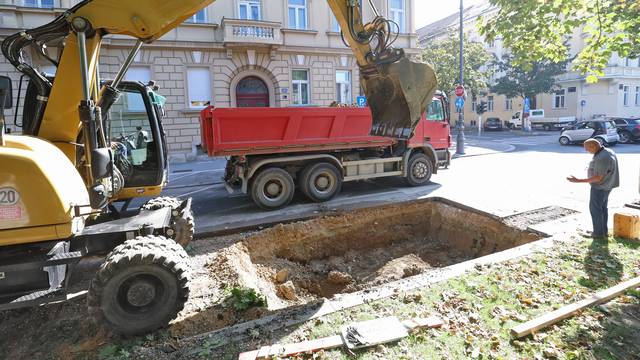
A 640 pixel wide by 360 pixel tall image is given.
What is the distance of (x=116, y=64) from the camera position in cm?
1641

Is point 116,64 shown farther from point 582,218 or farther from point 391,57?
point 582,218

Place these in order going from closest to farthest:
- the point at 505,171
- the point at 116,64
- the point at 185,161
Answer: the point at 505,171
the point at 116,64
the point at 185,161

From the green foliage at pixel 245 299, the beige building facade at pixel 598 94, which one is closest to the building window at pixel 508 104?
the beige building facade at pixel 598 94

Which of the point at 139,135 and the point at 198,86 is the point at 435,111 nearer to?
the point at 139,135

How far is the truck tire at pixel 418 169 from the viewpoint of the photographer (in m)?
10.8

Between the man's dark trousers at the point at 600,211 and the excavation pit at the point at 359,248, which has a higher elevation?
the man's dark trousers at the point at 600,211

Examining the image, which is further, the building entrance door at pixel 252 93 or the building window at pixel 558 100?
the building window at pixel 558 100

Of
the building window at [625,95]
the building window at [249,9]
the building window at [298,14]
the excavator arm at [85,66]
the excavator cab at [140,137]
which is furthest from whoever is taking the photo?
the building window at [625,95]

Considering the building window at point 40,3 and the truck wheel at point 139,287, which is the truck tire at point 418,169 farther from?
the building window at point 40,3

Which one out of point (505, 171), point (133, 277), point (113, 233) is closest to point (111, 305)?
point (133, 277)

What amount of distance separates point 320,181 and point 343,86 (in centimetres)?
1274

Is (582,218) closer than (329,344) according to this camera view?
No

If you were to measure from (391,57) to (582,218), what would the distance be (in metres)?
4.58

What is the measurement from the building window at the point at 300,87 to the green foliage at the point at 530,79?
67.6ft
